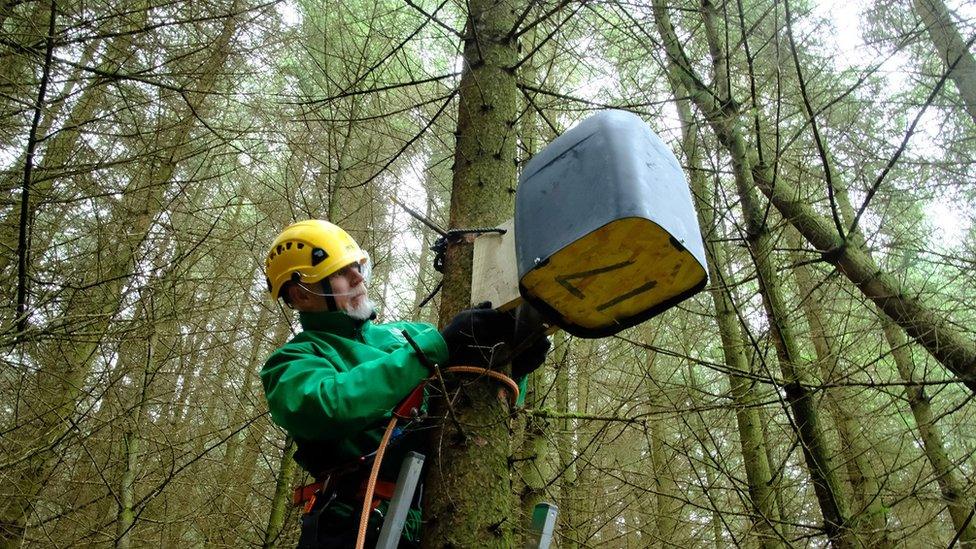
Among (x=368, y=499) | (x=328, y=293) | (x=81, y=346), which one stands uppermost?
(x=81, y=346)

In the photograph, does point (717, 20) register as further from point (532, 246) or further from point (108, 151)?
point (108, 151)

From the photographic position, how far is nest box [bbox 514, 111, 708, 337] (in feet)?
5.01

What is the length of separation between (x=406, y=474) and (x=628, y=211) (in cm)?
94

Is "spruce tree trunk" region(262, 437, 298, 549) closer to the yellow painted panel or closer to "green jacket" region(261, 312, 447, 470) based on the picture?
"green jacket" region(261, 312, 447, 470)

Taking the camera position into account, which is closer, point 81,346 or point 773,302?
point 773,302

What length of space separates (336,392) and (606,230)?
853mm

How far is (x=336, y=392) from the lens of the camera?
1.77 m

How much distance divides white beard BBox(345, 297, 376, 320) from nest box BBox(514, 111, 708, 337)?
0.81 m

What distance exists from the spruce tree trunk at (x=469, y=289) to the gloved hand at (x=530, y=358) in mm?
147

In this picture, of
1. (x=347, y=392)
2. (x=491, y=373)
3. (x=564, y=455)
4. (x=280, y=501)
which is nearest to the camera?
(x=347, y=392)

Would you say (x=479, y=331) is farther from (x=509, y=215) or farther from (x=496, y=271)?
(x=509, y=215)

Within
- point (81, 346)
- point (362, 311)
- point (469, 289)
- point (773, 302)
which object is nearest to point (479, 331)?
point (469, 289)

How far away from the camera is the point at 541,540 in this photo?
2057 mm

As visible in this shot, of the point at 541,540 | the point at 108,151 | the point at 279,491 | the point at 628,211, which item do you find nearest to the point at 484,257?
the point at 628,211
